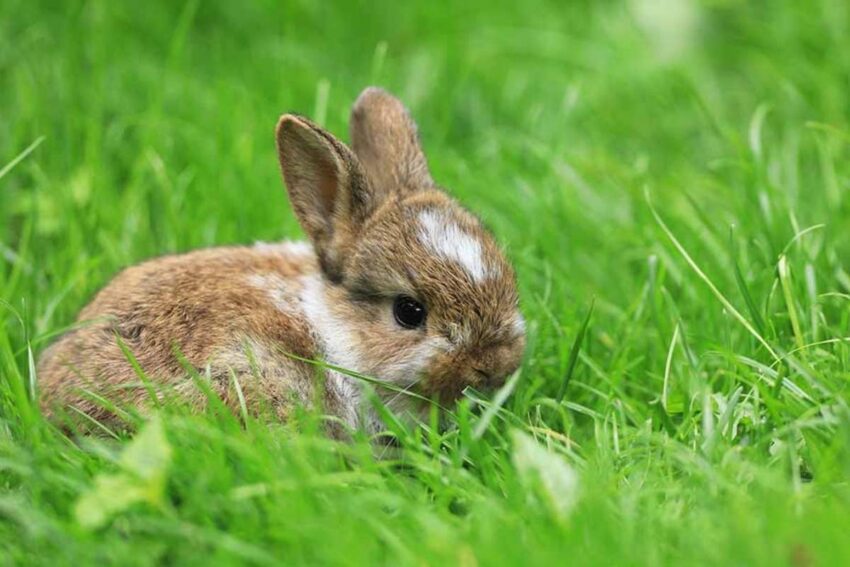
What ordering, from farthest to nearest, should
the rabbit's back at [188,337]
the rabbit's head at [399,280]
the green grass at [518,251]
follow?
the rabbit's head at [399,280]
the rabbit's back at [188,337]
the green grass at [518,251]

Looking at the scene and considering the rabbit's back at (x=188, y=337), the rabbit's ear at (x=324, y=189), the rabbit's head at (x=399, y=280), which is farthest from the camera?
the rabbit's ear at (x=324, y=189)

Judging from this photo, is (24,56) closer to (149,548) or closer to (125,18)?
(125,18)

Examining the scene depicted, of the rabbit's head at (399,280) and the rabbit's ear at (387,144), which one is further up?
the rabbit's ear at (387,144)

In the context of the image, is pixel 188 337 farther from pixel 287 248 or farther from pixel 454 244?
pixel 454 244

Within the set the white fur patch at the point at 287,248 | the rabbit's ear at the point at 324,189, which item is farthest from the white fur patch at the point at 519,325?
the white fur patch at the point at 287,248

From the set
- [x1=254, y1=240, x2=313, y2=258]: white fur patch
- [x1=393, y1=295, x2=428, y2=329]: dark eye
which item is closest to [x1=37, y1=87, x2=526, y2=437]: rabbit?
[x1=393, y1=295, x2=428, y2=329]: dark eye

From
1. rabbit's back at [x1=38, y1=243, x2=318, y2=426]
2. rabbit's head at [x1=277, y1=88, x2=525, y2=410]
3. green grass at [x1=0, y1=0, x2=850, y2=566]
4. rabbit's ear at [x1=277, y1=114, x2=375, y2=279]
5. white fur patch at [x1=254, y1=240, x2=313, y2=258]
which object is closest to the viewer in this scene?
green grass at [x1=0, y1=0, x2=850, y2=566]

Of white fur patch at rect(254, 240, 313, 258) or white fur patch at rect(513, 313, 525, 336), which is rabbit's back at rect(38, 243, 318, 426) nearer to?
white fur patch at rect(254, 240, 313, 258)

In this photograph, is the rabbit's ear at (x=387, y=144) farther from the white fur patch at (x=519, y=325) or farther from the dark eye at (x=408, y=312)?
the white fur patch at (x=519, y=325)

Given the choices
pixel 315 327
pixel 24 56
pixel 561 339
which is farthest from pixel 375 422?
pixel 24 56
